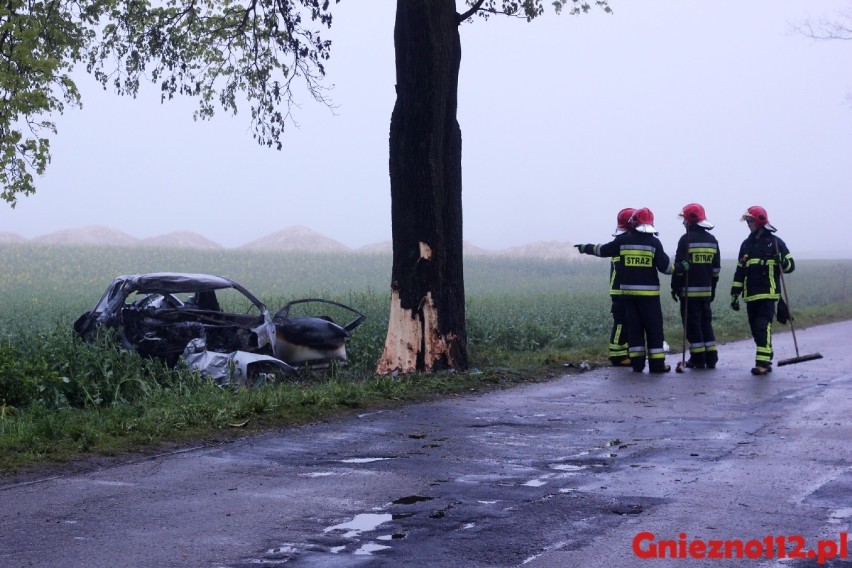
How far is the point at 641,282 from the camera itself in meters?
14.1

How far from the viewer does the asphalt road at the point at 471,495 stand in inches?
214

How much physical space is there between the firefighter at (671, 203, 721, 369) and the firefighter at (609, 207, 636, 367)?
841 mm

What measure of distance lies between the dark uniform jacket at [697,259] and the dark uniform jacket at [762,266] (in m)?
0.40

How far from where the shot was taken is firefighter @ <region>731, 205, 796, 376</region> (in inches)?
561

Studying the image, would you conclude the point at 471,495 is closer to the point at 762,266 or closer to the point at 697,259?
the point at 762,266

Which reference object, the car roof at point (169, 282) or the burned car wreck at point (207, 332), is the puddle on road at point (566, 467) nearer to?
the burned car wreck at point (207, 332)

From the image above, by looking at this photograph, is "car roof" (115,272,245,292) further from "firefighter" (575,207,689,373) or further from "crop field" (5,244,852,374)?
"firefighter" (575,207,689,373)

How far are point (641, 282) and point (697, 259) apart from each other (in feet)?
3.88

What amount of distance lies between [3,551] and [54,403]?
6288mm

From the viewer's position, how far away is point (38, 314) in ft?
79.0

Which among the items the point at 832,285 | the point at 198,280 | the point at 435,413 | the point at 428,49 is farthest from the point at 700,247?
the point at 832,285

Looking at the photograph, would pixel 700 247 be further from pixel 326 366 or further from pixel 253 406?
pixel 253 406

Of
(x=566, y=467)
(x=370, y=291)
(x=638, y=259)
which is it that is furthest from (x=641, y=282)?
(x=370, y=291)

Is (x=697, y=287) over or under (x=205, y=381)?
over
